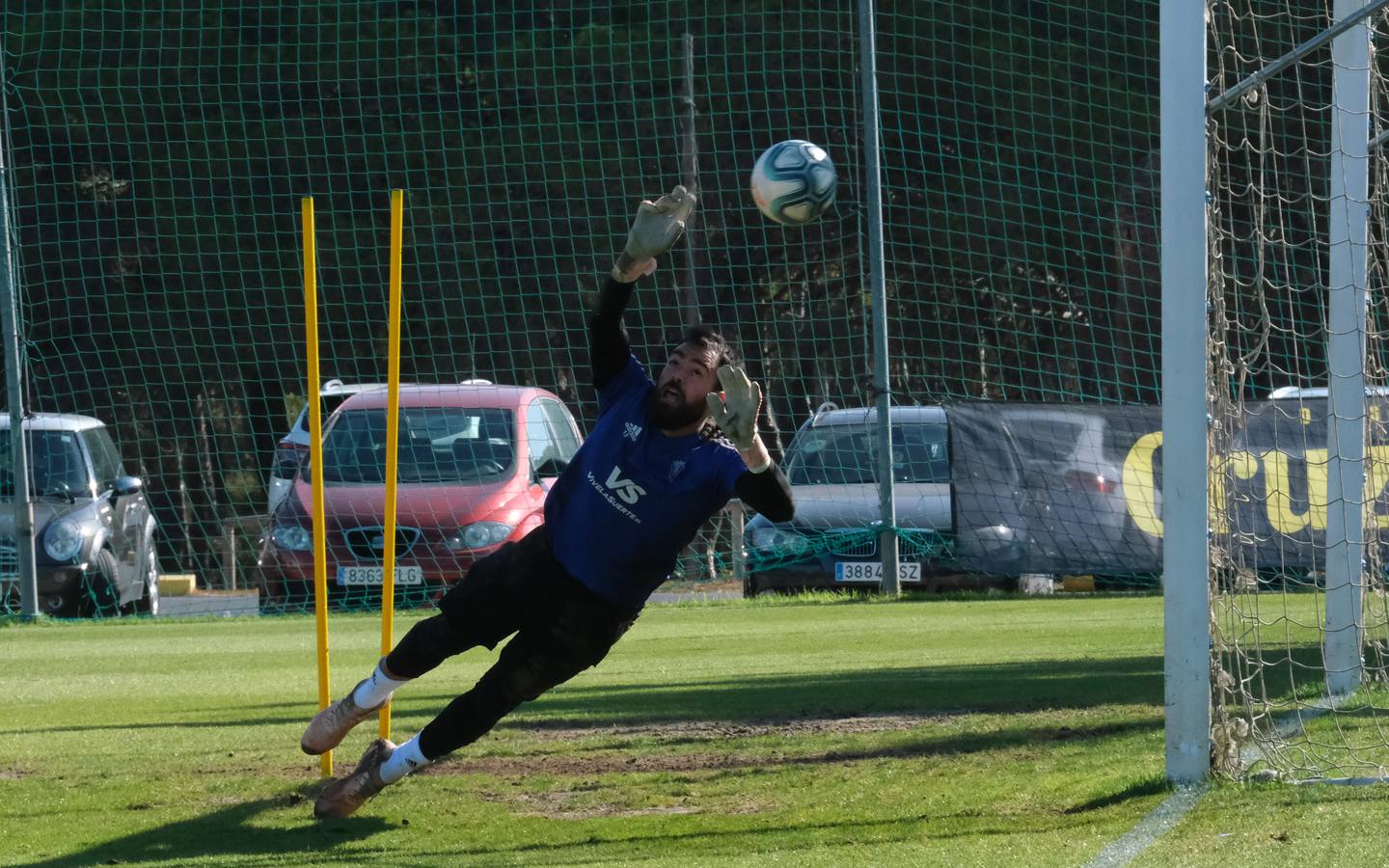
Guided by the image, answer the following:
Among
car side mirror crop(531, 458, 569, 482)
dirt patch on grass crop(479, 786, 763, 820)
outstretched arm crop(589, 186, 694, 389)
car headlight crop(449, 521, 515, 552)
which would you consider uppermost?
outstretched arm crop(589, 186, 694, 389)

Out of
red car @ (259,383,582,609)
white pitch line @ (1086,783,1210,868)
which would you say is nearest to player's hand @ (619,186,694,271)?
white pitch line @ (1086,783,1210,868)

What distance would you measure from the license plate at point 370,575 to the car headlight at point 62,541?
224 centimetres

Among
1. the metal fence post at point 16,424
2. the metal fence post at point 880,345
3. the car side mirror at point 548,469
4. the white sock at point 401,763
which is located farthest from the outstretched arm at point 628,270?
the metal fence post at point 16,424

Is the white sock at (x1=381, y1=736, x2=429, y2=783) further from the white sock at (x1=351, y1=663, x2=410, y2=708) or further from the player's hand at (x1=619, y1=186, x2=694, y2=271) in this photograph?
the player's hand at (x1=619, y1=186, x2=694, y2=271)

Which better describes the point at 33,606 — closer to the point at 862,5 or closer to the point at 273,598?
the point at 273,598

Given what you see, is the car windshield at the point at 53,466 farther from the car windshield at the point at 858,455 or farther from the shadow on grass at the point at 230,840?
the shadow on grass at the point at 230,840

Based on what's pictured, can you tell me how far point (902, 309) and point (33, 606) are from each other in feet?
34.7

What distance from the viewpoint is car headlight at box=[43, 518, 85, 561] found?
46.3ft

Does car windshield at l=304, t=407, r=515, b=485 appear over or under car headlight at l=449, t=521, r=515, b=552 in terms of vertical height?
over

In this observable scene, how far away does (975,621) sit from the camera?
12.0 meters

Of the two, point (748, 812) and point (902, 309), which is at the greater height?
point (902, 309)

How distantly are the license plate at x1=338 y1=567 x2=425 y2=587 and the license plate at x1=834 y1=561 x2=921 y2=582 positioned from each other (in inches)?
139

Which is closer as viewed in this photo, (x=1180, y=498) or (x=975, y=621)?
(x=1180, y=498)

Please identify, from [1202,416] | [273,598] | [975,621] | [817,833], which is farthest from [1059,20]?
[817,833]
